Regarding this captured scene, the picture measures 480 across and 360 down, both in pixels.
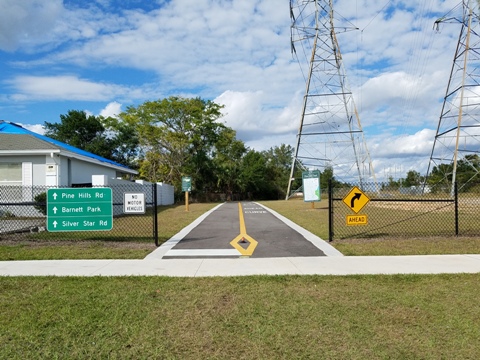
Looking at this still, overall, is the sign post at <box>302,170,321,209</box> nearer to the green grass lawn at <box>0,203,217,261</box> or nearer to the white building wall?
the white building wall

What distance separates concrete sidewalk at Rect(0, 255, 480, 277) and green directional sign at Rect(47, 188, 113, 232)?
→ 1785 mm

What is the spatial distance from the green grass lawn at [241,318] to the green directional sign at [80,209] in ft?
11.1

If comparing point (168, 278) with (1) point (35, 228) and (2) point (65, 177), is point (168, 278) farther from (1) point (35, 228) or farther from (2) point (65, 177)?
(2) point (65, 177)

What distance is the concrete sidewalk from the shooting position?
7.10m

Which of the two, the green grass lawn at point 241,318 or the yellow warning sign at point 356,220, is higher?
the yellow warning sign at point 356,220

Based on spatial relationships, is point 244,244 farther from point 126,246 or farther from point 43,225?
point 43,225

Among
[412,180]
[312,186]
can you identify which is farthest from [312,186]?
[412,180]

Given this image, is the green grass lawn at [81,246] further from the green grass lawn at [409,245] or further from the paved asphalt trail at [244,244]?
the green grass lawn at [409,245]

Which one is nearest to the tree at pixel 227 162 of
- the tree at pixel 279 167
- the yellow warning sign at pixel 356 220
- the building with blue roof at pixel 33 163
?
the tree at pixel 279 167

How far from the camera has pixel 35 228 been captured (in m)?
12.9

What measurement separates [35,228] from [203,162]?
120 ft

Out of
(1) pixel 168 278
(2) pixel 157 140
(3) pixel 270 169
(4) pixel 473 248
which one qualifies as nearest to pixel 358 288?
(1) pixel 168 278

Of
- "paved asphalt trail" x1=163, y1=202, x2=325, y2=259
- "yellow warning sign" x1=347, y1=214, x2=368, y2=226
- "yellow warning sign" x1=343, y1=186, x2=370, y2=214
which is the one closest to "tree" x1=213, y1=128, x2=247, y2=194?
"paved asphalt trail" x1=163, y1=202, x2=325, y2=259

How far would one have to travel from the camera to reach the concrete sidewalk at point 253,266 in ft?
23.3
